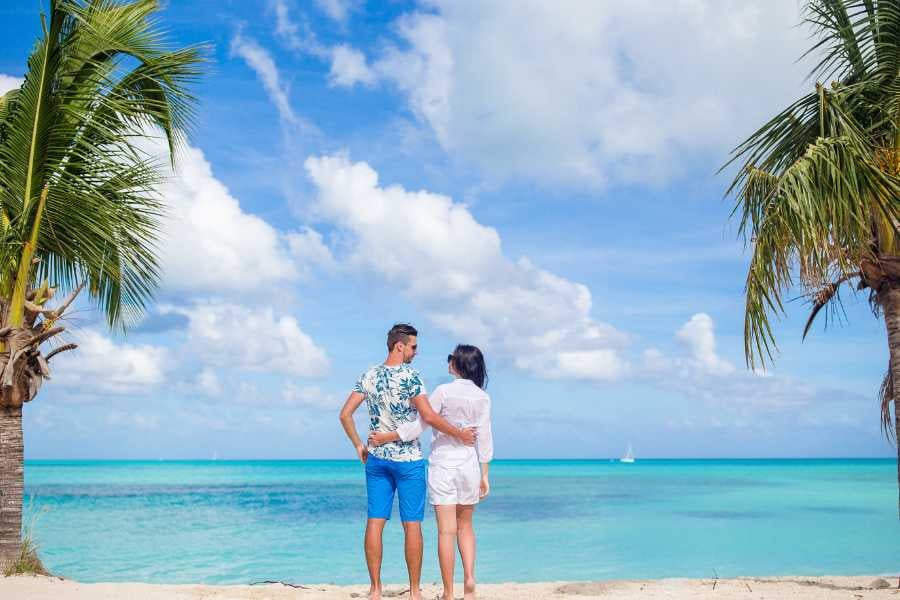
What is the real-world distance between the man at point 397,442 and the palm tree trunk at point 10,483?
379 centimetres

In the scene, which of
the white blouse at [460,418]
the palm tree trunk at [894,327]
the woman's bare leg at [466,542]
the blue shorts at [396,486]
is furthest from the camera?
the palm tree trunk at [894,327]

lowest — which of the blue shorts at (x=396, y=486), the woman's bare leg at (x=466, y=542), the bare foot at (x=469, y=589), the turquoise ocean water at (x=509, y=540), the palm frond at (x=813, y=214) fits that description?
the turquoise ocean water at (x=509, y=540)

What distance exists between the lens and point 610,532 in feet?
60.7

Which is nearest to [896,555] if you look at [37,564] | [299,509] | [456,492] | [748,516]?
[748,516]

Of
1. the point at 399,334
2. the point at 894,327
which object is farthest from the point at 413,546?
the point at 894,327

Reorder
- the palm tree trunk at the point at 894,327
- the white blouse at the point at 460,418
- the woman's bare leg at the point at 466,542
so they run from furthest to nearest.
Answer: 1. the palm tree trunk at the point at 894,327
2. the woman's bare leg at the point at 466,542
3. the white blouse at the point at 460,418

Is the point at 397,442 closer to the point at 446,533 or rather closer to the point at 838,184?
the point at 446,533

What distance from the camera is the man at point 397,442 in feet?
18.1

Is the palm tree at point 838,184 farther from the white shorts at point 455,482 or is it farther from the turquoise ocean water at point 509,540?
the turquoise ocean water at point 509,540

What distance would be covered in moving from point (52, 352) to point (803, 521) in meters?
19.9

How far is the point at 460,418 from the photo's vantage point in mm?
5625

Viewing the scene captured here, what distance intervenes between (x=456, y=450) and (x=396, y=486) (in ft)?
1.64

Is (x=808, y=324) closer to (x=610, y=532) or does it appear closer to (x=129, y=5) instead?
(x=129, y=5)

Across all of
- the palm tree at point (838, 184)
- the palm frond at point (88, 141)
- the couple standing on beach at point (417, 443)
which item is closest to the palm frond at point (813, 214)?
the palm tree at point (838, 184)
